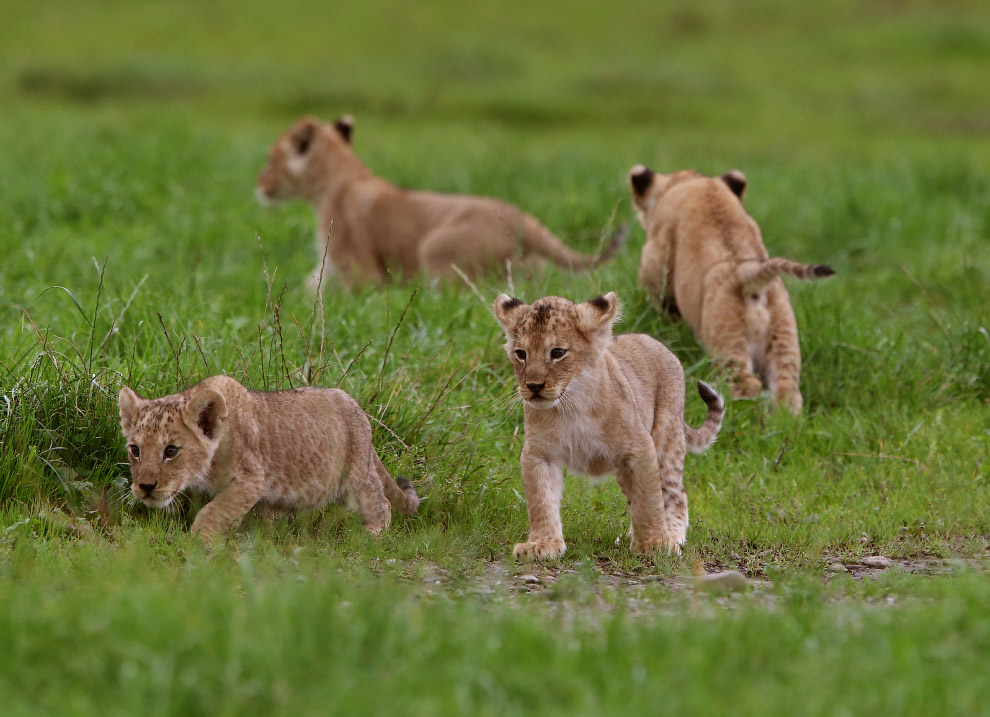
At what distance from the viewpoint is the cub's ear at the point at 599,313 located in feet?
19.2

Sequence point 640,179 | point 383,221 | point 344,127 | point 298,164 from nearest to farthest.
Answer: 1. point 640,179
2. point 383,221
3. point 298,164
4. point 344,127

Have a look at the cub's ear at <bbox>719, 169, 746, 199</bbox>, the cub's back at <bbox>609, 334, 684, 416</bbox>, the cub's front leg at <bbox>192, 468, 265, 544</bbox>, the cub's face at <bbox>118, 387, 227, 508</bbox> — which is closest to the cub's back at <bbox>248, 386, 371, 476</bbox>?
the cub's front leg at <bbox>192, 468, 265, 544</bbox>

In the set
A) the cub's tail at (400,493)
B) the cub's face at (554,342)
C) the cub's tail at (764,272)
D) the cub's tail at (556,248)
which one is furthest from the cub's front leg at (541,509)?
the cub's tail at (556,248)

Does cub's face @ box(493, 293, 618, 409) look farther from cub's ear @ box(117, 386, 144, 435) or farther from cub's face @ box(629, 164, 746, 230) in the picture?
cub's face @ box(629, 164, 746, 230)

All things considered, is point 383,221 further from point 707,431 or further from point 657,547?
point 657,547

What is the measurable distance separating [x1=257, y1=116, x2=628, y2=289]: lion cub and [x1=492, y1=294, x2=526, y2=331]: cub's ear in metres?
3.84

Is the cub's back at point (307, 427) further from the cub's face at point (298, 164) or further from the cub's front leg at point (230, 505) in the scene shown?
the cub's face at point (298, 164)

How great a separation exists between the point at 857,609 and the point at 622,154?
13.6 metres

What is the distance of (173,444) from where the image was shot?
557cm

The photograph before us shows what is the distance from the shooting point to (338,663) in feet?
12.1

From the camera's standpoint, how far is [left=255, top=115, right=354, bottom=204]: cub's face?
1259 cm

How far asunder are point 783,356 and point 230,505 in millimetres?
3877

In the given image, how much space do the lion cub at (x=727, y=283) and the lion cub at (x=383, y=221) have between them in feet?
3.80

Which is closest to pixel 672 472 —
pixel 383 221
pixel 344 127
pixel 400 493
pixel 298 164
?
pixel 400 493
